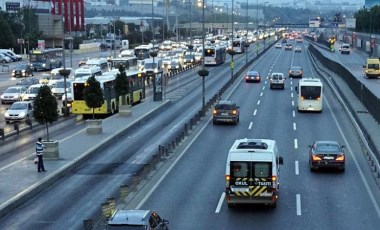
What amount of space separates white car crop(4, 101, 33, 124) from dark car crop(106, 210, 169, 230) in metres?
32.0

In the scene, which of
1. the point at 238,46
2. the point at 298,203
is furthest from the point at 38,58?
the point at 298,203

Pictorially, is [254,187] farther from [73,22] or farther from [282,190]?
[73,22]

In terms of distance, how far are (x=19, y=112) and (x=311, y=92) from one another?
20044 millimetres

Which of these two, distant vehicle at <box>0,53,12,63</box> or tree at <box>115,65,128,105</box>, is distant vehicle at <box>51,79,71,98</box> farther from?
distant vehicle at <box>0,53,12,63</box>

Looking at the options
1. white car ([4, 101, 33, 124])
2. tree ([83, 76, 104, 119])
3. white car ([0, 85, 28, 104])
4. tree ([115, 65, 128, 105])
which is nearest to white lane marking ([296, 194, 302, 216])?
tree ([83, 76, 104, 119])

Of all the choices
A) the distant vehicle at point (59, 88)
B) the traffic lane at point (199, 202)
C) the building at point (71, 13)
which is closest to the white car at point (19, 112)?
the distant vehicle at point (59, 88)

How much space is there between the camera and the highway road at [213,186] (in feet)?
71.7

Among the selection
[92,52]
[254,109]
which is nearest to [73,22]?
[92,52]

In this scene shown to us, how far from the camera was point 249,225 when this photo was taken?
69.3ft

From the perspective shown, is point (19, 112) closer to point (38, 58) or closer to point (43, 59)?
point (43, 59)

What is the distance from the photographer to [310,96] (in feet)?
166

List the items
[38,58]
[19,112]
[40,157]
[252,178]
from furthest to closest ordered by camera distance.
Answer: [38,58] < [19,112] < [40,157] < [252,178]

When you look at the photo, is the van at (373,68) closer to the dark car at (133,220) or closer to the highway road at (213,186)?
the highway road at (213,186)

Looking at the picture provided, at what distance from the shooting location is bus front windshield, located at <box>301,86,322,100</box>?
50.4 meters
